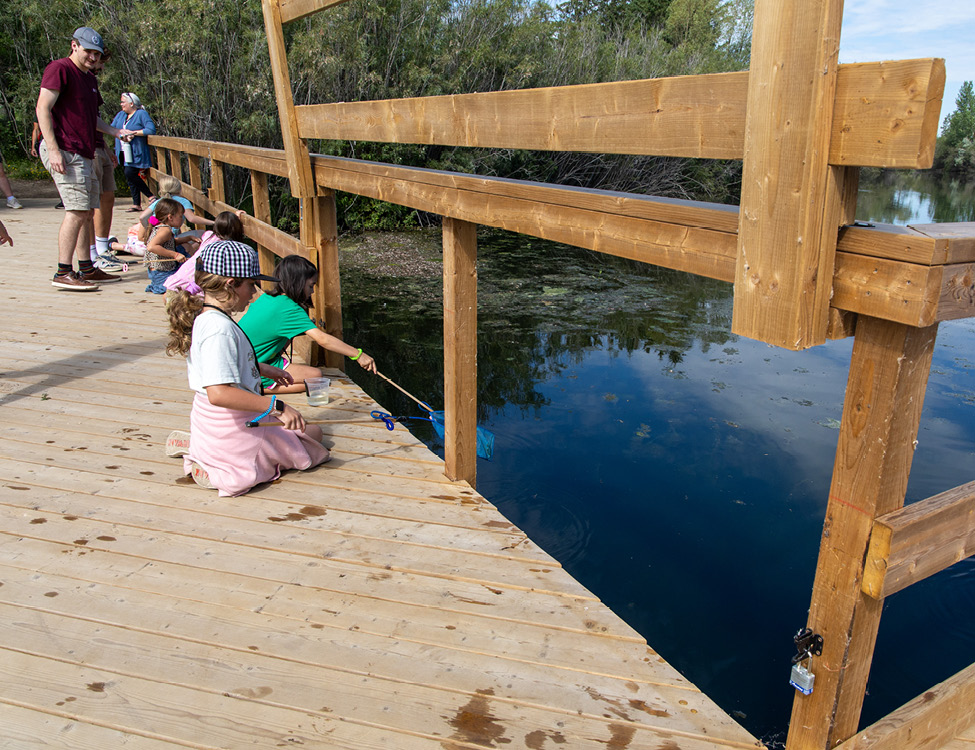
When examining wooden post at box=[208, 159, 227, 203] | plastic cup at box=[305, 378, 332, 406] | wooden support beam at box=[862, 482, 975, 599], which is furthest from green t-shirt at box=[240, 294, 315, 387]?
wooden post at box=[208, 159, 227, 203]

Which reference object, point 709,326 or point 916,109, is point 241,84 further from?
point 916,109

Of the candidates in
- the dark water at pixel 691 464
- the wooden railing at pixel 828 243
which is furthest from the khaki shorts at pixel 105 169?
the wooden railing at pixel 828 243

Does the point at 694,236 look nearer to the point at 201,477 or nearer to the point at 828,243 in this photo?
the point at 828,243

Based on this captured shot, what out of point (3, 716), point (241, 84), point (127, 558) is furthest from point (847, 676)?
point (241, 84)

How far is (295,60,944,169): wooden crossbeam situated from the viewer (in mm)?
1292

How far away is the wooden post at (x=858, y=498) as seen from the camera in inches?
58.9

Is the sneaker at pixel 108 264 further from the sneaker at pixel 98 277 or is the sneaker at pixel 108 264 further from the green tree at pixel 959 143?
the green tree at pixel 959 143

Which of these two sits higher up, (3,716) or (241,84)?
(241,84)

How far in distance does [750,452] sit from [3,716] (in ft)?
15.3

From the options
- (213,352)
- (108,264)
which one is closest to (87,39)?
(108,264)

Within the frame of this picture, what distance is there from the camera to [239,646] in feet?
7.17

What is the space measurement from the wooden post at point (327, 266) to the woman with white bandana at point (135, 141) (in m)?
6.78

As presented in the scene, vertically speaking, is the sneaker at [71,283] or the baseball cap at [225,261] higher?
the baseball cap at [225,261]

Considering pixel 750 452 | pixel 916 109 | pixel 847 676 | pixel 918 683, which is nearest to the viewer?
pixel 916 109
